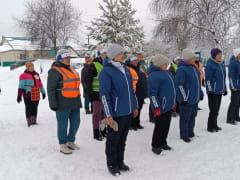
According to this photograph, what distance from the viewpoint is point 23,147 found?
503 centimetres

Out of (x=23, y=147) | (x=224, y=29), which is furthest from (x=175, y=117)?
(x=224, y=29)

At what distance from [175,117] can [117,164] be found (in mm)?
4142

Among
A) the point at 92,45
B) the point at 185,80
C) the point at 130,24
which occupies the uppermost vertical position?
the point at 130,24

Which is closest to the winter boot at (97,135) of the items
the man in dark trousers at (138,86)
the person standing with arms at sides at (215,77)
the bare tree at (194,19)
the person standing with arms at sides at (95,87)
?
the person standing with arms at sides at (95,87)

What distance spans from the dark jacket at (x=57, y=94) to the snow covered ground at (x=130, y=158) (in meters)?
0.98

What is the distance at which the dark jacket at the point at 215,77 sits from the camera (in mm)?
5457

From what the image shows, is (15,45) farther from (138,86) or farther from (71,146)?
(71,146)

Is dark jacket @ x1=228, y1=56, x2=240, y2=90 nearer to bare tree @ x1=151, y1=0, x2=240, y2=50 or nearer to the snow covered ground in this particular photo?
the snow covered ground

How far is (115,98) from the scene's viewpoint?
358 cm

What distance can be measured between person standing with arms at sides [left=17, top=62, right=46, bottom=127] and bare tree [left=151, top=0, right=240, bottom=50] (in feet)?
34.0

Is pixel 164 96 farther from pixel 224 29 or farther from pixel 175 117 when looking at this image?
pixel 224 29

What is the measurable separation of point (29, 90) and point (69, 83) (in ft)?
9.14

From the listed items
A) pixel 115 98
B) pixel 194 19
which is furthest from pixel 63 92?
pixel 194 19

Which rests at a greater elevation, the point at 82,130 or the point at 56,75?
the point at 56,75
